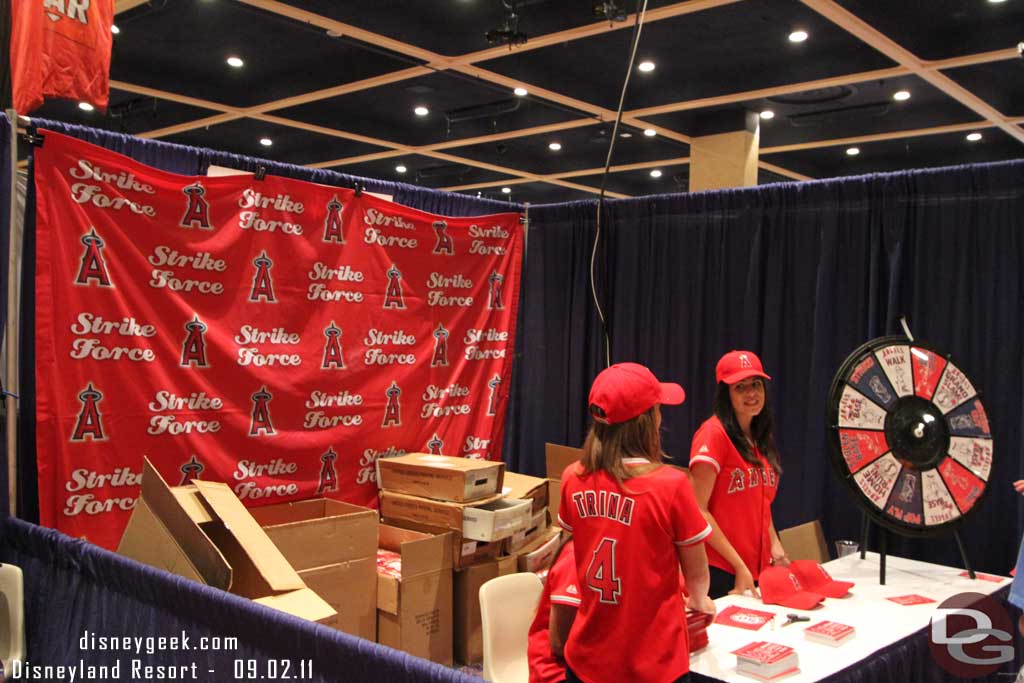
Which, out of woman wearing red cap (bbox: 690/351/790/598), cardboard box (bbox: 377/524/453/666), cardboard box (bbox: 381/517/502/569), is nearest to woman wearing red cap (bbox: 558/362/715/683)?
woman wearing red cap (bbox: 690/351/790/598)

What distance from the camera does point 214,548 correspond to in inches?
106

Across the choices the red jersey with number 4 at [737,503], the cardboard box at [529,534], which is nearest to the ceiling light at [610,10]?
the red jersey with number 4 at [737,503]

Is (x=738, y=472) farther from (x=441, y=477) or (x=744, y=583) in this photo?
(x=441, y=477)

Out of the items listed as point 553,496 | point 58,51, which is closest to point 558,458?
point 553,496

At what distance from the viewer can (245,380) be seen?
367 cm

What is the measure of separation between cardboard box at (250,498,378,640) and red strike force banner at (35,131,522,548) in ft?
1.34

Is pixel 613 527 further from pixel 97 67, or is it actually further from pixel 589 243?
pixel 589 243

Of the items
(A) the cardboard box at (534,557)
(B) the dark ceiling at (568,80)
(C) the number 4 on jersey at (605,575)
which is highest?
(B) the dark ceiling at (568,80)

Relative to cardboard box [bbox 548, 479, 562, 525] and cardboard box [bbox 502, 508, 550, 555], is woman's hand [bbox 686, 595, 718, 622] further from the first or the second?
cardboard box [bbox 548, 479, 562, 525]

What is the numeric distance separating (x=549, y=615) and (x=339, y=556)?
4.92 feet

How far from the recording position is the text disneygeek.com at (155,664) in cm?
230

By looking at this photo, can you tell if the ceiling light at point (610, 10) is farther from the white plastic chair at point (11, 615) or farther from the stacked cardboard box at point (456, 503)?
the white plastic chair at point (11, 615)

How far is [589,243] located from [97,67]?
273 cm

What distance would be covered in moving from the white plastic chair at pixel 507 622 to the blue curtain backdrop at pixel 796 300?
1774mm
